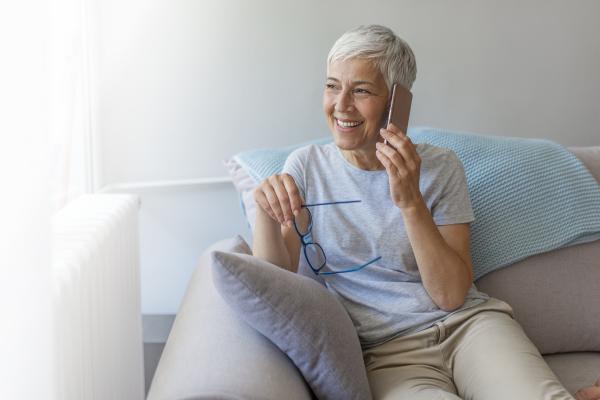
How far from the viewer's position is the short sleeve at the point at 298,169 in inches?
71.3

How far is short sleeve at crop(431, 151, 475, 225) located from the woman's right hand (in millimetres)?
334

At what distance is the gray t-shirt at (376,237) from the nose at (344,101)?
0.44 feet

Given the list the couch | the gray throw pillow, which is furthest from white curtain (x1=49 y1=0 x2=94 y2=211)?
the gray throw pillow

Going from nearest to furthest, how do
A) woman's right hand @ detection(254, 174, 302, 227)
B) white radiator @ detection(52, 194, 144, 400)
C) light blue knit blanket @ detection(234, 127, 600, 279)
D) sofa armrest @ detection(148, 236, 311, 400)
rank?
1. sofa armrest @ detection(148, 236, 311, 400)
2. white radiator @ detection(52, 194, 144, 400)
3. woman's right hand @ detection(254, 174, 302, 227)
4. light blue knit blanket @ detection(234, 127, 600, 279)

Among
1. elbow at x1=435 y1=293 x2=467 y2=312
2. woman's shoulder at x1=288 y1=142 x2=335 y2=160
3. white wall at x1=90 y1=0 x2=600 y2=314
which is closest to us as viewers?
elbow at x1=435 y1=293 x2=467 y2=312

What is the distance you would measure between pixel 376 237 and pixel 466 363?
12.6 inches

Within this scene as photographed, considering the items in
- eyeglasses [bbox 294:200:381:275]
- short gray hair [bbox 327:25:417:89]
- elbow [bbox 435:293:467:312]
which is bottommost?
elbow [bbox 435:293:467:312]

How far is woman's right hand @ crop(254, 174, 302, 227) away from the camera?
162 centimetres

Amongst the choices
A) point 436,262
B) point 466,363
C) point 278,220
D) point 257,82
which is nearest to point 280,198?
point 278,220

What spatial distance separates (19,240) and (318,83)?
4.72ft

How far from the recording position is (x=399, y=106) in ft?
5.79

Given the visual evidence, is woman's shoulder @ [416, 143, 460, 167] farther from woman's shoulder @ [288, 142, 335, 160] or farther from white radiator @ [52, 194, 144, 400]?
white radiator @ [52, 194, 144, 400]

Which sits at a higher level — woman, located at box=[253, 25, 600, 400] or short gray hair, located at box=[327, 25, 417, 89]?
short gray hair, located at box=[327, 25, 417, 89]

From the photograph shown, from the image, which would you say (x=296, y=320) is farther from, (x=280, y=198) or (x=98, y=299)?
(x=98, y=299)
